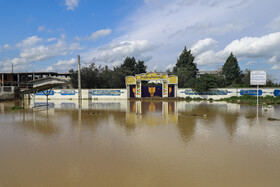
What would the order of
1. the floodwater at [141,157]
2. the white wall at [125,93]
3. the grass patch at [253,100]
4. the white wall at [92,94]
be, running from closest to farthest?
the floodwater at [141,157] → the grass patch at [253,100] → the white wall at [125,93] → the white wall at [92,94]

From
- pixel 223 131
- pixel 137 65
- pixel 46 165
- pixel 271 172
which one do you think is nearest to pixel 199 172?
pixel 271 172

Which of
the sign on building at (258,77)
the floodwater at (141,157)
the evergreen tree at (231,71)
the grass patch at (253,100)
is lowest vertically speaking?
the floodwater at (141,157)

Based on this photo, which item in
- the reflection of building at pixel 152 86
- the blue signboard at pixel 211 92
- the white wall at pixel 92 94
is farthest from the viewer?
the white wall at pixel 92 94

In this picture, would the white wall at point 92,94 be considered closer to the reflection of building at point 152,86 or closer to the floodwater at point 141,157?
the reflection of building at point 152,86

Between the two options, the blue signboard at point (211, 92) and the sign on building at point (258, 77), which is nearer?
the sign on building at point (258, 77)

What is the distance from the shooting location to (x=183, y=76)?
42688 mm

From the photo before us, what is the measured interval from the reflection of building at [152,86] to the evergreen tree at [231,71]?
26054 millimetres

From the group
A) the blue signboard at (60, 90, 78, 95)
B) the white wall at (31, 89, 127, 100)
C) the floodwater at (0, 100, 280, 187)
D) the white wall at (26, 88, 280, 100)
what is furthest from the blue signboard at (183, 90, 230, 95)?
the floodwater at (0, 100, 280, 187)

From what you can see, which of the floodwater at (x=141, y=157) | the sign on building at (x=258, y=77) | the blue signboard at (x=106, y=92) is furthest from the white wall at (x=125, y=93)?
the floodwater at (x=141, y=157)

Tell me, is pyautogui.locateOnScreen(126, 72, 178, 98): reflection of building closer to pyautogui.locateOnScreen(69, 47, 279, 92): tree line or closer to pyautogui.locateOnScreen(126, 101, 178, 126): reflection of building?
pyautogui.locateOnScreen(69, 47, 279, 92): tree line

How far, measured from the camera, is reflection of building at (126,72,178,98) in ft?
101

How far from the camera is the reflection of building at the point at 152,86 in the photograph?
30828mm

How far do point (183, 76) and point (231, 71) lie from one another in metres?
16.7

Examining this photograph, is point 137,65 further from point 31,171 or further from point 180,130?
point 31,171
